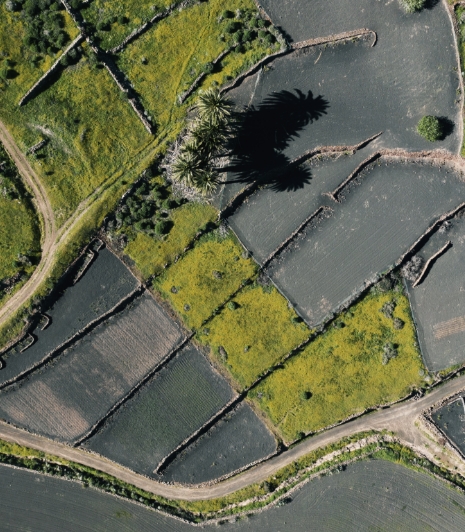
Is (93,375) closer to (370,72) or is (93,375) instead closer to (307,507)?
(307,507)

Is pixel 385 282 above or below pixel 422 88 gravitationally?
below

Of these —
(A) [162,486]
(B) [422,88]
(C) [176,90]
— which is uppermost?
(C) [176,90]

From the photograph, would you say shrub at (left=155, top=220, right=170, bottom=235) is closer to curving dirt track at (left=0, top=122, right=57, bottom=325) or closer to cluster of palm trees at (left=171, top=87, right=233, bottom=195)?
cluster of palm trees at (left=171, top=87, right=233, bottom=195)

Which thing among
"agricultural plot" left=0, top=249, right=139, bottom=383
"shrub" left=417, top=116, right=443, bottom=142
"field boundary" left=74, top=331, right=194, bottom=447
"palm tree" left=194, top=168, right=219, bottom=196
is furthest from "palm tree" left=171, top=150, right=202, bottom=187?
"shrub" left=417, top=116, right=443, bottom=142

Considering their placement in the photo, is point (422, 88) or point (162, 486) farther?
point (162, 486)

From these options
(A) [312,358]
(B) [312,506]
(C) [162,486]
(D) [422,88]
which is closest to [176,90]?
(D) [422,88]

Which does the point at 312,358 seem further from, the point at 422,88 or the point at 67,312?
the point at 422,88
